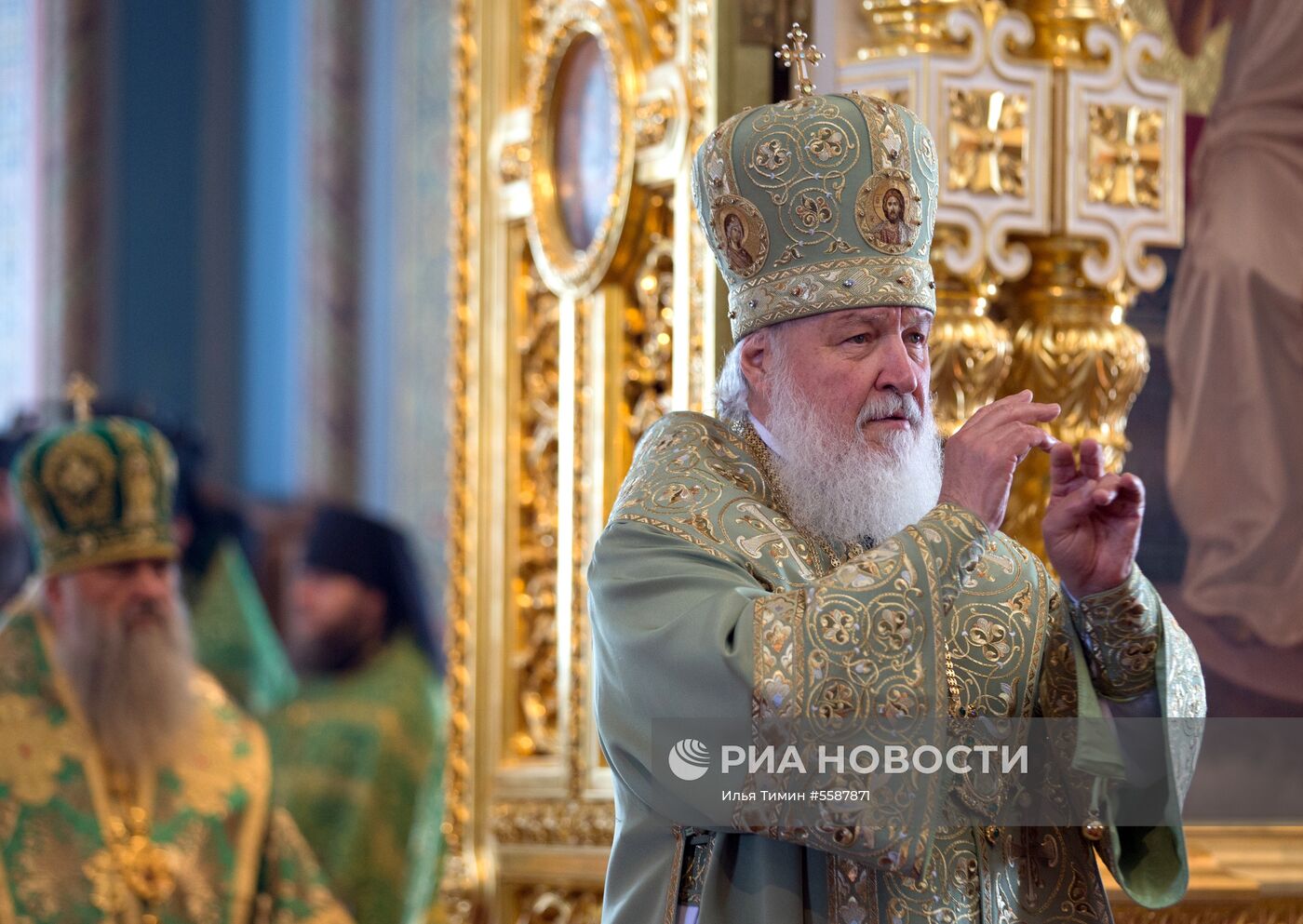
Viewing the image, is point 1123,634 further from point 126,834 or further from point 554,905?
point 126,834

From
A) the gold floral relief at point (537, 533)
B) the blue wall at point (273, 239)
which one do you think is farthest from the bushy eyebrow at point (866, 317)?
the blue wall at point (273, 239)

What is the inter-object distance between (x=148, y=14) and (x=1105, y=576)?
29.7ft

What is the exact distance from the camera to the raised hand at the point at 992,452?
9.46 ft

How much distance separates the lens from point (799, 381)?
3.16 meters

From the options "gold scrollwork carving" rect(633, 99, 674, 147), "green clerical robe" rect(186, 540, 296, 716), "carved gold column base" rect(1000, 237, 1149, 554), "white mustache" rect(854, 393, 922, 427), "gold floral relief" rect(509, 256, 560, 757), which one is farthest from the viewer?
"green clerical robe" rect(186, 540, 296, 716)

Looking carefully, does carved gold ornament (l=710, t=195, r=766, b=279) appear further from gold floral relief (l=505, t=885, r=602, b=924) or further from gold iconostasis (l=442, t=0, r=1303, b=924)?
gold floral relief (l=505, t=885, r=602, b=924)

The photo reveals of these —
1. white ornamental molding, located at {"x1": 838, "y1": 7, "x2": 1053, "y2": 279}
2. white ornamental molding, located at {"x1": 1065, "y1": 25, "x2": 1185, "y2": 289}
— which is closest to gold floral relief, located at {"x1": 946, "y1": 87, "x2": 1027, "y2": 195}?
white ornamental molding, located at {"x1": 838, "y1": 7, "x2": 1053, "y2": 279}

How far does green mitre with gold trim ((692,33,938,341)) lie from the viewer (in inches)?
125

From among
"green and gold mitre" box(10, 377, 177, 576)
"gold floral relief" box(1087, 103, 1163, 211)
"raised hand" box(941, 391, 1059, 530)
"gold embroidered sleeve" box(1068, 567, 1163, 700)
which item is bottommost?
"green and gold mitre" box(10, 377, 177, 576)

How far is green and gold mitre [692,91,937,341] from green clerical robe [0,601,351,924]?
3.07 meters

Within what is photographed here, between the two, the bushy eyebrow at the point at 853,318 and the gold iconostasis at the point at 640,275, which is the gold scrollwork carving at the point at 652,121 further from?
the bushy eyebrow at the point at 853,318

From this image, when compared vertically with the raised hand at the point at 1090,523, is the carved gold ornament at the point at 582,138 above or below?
above

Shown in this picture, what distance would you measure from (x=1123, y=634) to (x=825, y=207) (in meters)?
0.75

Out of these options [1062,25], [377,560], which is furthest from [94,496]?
[1062,25]
